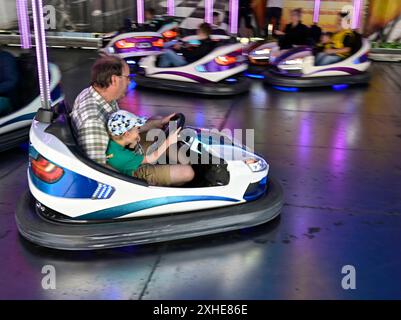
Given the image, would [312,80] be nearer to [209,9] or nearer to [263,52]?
[263,52]

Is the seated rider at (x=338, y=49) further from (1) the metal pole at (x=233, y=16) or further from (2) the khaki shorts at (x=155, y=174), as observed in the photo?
(2) the khaki shorts at (x=155, y=174)

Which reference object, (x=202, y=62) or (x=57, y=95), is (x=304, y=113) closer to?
(x=202, y=62)

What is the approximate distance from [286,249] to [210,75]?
2.41m

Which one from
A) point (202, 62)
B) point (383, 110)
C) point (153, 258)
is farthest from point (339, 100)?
point (153, 258)

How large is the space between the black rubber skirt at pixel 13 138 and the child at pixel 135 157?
1.05 meters

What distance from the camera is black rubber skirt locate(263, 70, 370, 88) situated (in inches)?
164

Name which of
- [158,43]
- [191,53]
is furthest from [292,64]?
[158,43]

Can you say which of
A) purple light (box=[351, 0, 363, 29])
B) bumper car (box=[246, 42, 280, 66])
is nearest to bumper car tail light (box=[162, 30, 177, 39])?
bumper car (box=[246, 42, 280, 66])

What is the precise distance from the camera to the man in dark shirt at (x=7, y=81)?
2.69m

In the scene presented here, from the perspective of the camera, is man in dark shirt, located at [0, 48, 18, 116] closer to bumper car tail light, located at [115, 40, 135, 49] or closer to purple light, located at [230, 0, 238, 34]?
bumper car tail light, located at [115, 40, 135, 49]

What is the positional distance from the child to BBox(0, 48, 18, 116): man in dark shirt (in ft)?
3.87

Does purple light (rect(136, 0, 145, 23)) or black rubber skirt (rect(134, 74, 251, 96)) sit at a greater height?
purple light (rect(136, 0, 145, 23))

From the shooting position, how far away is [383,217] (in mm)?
1987
